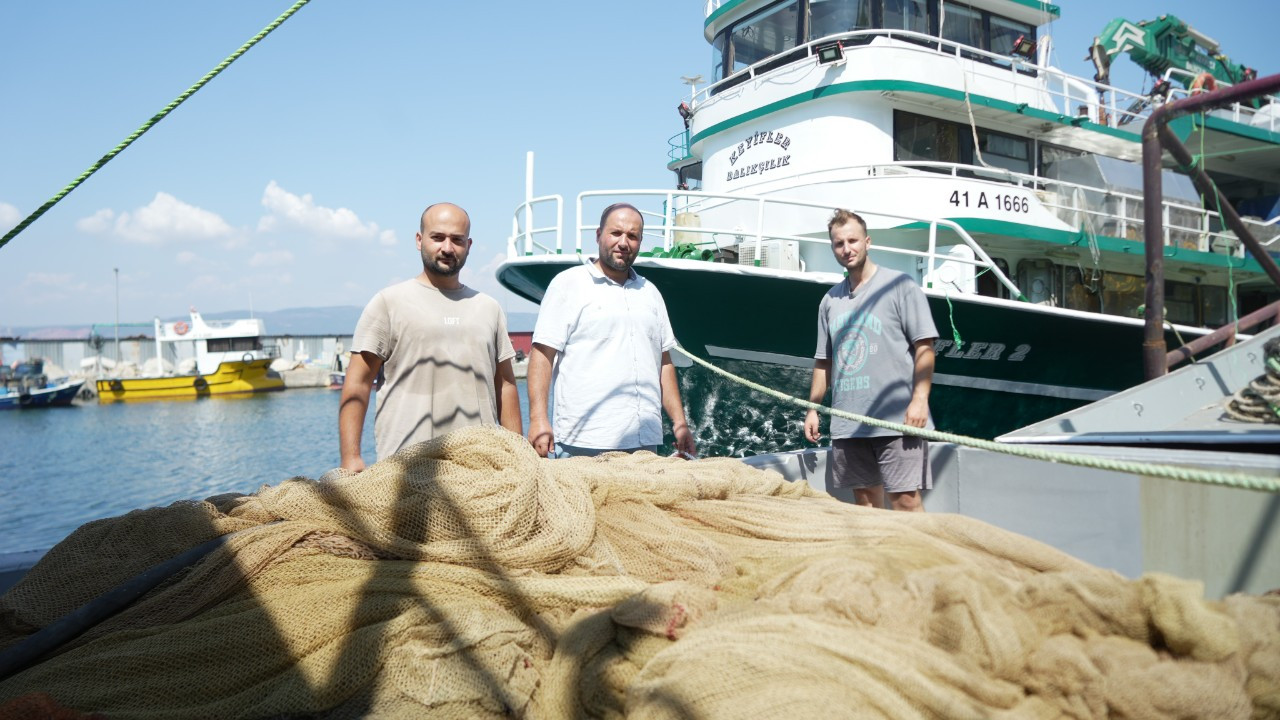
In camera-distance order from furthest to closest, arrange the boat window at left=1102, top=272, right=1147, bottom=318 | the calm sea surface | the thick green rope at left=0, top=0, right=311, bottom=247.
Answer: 1. the calm sea surface
2. the boat window at left=1102, top=272, right=1147, bottom=318
3. the thick green rope at left=0, top=0, right=311, bottom=247

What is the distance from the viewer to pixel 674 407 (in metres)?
4.00

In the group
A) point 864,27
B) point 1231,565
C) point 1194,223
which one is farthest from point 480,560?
point 1194,223

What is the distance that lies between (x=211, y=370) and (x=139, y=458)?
85.2ft

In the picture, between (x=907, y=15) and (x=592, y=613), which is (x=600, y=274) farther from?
(x=907, y=15)

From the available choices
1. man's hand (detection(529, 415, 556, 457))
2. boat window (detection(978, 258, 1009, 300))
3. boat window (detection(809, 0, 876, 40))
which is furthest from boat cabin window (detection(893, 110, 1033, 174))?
man's hand (detection(529, 415, 556, 457))

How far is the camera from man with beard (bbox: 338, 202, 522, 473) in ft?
10.2

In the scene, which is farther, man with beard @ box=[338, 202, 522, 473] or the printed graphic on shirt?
the printed graphic on shirt

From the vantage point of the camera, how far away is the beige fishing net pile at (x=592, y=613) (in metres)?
1.39

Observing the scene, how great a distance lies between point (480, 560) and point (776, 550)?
816 millimetres

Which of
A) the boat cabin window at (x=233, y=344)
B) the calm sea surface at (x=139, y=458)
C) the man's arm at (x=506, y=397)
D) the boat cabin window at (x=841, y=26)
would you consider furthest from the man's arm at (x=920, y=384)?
the boat cabin window at (x=233, y=344)

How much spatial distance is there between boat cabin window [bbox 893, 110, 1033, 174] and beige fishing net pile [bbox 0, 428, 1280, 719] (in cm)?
832

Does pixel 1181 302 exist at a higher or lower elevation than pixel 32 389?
higher

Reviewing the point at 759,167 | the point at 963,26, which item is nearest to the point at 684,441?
the point at 759,167

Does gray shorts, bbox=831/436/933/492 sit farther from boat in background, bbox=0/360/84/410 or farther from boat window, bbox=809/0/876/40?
boat in background, bbox=0/360/84/410
